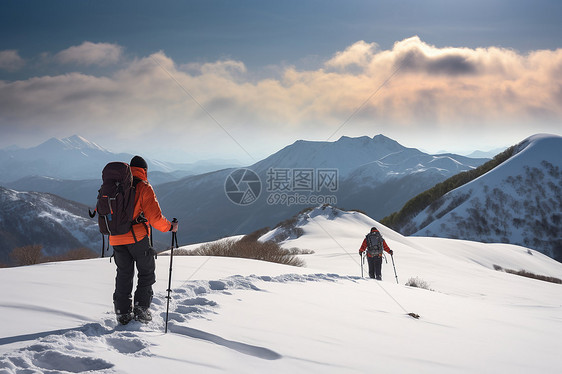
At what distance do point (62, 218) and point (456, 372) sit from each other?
219752 mm

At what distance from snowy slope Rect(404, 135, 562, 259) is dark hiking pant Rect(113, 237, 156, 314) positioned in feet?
277

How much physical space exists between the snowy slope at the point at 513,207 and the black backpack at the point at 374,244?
2926 inches

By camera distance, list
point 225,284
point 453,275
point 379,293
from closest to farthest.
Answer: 1. point 225,284
2. point 379,293
3. point 453,275

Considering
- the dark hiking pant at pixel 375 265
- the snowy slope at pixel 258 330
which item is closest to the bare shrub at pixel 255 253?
the dark hiking pant at pixel 375 265

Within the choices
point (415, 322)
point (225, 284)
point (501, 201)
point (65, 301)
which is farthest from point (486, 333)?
point (501, 201)

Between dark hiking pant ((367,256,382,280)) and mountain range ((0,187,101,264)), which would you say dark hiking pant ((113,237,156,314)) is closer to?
dark hiking pant ((367,256,382,280))

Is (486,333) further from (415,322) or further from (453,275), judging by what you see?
(453,275)

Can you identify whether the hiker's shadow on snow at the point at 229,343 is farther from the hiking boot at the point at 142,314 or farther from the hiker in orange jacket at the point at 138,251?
the hiker in orange jacket at the point at 138,251

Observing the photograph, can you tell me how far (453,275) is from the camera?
61.4 feet

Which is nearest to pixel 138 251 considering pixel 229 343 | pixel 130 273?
pixel 130 273

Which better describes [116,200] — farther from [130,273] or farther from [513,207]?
[513,207]

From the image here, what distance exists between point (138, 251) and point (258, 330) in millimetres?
1949

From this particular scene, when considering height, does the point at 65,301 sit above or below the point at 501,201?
below

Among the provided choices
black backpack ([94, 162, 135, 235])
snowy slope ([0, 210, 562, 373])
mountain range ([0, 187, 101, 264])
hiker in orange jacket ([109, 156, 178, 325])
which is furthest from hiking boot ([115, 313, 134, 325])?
mountain range ([0, 187, 101, 264])
